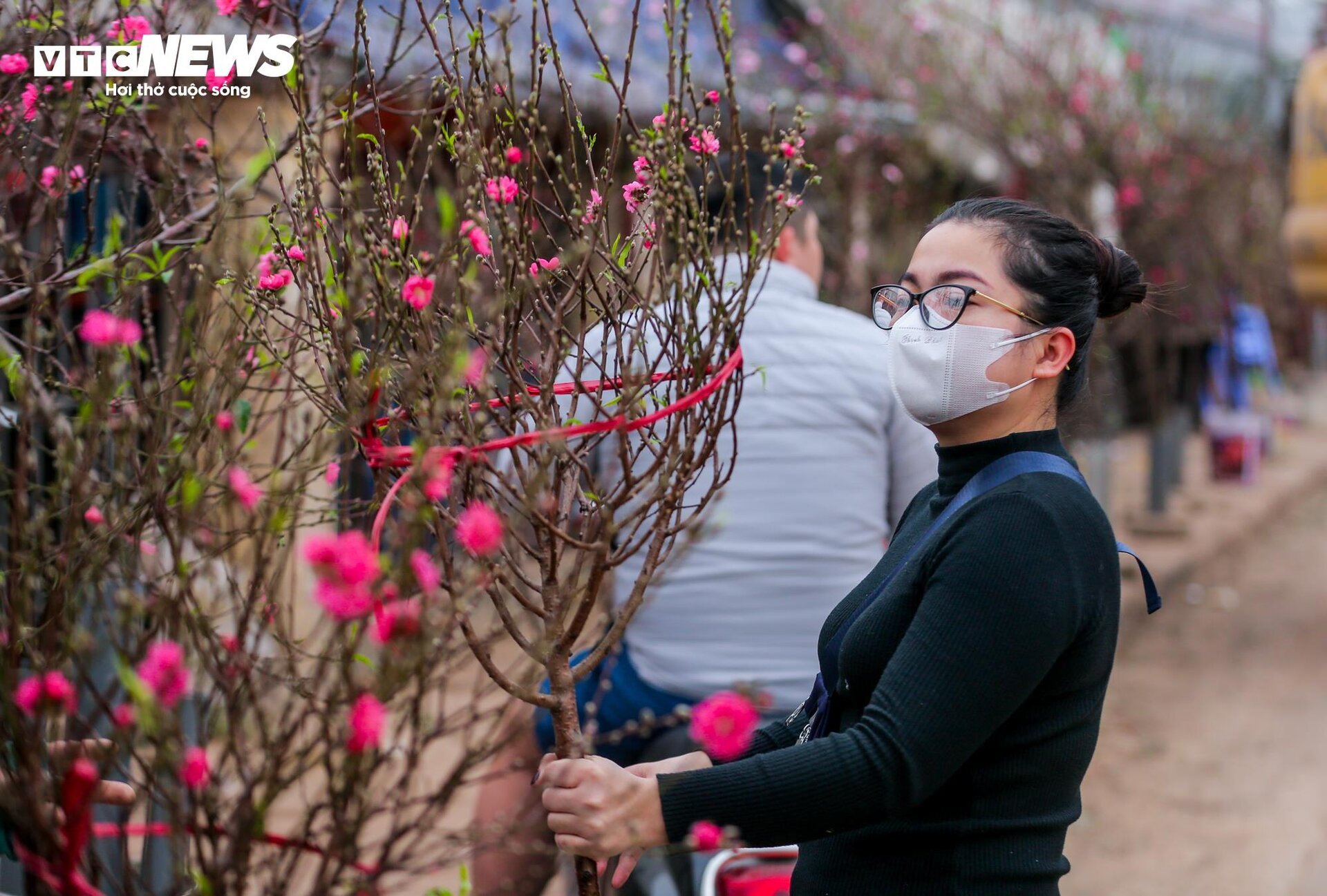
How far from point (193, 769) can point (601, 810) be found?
478 mm

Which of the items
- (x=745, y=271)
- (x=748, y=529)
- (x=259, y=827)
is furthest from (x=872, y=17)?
(x=259, y=827)

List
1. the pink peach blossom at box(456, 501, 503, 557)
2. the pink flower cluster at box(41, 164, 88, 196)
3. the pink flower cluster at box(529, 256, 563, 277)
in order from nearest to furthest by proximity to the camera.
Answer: the pink peach blossom at box(456, 501, 503, 557), the pink flower cluster at box(529, 256, 563, 277), the pink flower cluster at box(41, 164, 88, 196)

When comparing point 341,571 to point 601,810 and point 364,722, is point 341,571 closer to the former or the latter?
point 364,722

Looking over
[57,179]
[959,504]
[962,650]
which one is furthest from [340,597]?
[57,179]

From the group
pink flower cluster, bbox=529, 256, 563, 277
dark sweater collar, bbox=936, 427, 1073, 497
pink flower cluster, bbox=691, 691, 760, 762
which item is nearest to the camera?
pink flower cluster, bbox=691, 691, 760, 762

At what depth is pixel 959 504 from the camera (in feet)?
5.74

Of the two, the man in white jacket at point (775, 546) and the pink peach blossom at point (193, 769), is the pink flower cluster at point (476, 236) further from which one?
the man in white jacket at point (775, 546)

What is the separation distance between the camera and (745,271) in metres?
1.66

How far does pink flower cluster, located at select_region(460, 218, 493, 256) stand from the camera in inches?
58.2

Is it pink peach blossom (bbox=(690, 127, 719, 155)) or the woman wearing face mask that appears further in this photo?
pink peach blossom (bbox=(690, 127, 719, 155))

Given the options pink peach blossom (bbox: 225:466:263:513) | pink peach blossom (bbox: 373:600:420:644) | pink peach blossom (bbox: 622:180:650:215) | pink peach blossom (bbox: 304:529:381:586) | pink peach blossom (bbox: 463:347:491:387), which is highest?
pink peach blossom (bbox: 622:180:650:215)

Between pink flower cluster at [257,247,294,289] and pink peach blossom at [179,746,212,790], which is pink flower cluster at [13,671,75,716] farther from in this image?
pink flower cluster at [257,247,294,289]

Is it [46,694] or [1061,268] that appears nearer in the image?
[46,694]

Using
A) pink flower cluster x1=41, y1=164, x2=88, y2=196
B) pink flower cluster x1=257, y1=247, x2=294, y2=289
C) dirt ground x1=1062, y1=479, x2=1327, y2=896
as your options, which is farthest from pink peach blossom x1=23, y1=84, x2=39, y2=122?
dirt ground x1=1062, y1=479, x2=1327, y2=896
